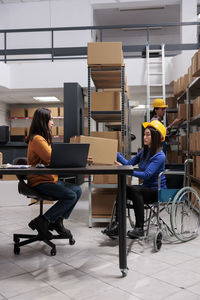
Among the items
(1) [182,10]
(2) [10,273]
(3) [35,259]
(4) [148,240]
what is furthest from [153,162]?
(1) [182,10]

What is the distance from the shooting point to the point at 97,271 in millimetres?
2404

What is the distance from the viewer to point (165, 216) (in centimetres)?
445

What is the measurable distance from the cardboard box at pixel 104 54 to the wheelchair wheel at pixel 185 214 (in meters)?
1.71

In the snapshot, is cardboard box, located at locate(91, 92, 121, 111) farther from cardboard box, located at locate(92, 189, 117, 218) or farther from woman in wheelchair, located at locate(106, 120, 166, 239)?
cardboard box, located at locate(92, 189, 117, 218)

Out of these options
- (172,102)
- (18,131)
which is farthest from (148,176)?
(18,131)

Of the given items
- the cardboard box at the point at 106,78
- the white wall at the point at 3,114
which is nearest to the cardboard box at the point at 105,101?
the cardboard box at the point at 106,78

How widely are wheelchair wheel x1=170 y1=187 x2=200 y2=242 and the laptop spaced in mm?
983

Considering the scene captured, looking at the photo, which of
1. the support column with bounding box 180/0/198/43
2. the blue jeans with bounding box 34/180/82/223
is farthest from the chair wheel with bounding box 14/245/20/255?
the support column with bounding box 180/0/198/43

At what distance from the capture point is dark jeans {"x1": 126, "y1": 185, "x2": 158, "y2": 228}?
3016 millimetres

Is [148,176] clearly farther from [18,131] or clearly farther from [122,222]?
[18,131]

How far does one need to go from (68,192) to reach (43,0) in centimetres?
912

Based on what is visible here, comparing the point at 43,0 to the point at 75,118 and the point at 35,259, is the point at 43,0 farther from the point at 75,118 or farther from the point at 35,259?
the point at 35,259

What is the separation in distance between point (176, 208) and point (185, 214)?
273 mm

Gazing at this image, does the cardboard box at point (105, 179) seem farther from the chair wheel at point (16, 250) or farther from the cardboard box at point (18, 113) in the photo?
the cardboard box at point (18, 113)
